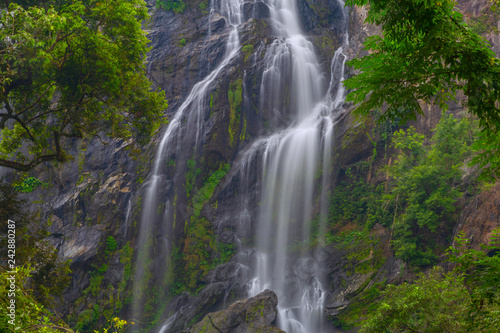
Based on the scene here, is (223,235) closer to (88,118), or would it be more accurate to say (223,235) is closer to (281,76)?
(281,76)

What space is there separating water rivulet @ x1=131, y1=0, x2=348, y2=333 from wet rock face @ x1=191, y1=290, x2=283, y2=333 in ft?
6.46

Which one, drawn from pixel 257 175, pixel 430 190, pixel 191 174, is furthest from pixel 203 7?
pixel 430 190

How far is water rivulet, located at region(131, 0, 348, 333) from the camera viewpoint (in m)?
20.1

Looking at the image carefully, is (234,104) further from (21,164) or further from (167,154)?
(21,164)

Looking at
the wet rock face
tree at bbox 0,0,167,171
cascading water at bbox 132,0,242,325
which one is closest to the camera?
tree at bbox 0,0,167,171

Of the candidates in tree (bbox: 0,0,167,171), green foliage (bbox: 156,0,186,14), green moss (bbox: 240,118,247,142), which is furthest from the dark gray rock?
tree (bbox: 0,0,167,171)

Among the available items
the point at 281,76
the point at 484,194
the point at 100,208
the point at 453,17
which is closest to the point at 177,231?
the point at 100,208

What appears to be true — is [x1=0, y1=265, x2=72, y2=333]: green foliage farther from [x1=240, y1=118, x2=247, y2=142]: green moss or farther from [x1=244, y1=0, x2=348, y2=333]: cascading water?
[x1=240, y1=118, x2=247, y2=142]: green moss

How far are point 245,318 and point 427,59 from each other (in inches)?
593

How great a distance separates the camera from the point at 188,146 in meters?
23.8

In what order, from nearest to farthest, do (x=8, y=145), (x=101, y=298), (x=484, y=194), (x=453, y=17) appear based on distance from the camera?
1. (x=453, y=17)
2. (x=8, y=145)
3. (x=484, y=194)
4. (x=101, y=298)

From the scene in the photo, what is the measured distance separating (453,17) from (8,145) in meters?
9.46

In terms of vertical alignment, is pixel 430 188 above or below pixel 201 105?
below

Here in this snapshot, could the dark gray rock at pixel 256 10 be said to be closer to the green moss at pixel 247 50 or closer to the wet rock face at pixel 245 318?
the green moss at pixel 247 50
